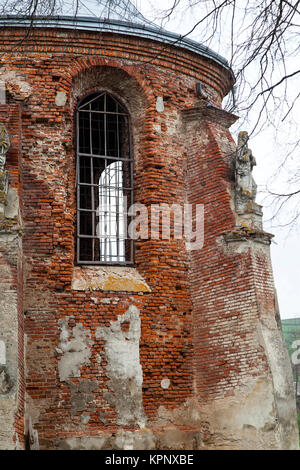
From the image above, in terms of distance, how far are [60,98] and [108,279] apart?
3.07 metres

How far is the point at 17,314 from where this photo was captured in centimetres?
981

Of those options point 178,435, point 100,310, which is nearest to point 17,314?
point 100,310

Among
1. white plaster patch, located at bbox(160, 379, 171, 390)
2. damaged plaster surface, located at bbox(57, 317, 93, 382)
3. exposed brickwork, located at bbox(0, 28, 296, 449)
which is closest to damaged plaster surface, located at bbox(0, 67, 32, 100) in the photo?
exposed brickwork, located at bbox(0, 28, 296, 449)

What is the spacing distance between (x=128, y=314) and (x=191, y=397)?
1676mm

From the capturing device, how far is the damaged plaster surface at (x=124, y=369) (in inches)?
426

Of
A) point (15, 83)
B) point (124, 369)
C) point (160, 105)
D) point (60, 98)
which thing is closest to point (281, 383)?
point (124, 369)

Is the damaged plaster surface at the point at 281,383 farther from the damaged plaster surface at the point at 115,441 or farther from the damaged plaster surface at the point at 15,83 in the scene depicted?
the damaged plaster surface at the point at 15,83

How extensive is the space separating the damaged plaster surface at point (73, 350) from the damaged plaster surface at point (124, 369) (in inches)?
9.9

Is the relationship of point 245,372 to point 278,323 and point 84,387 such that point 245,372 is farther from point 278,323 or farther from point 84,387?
point 84,387

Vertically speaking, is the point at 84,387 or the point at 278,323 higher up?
the point at 278,323

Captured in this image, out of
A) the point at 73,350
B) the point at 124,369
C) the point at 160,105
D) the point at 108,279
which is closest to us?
the point at 73,350

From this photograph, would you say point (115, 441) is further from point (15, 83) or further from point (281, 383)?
point (15, 83)

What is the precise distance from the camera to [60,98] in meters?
11.7

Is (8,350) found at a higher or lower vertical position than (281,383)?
higher
